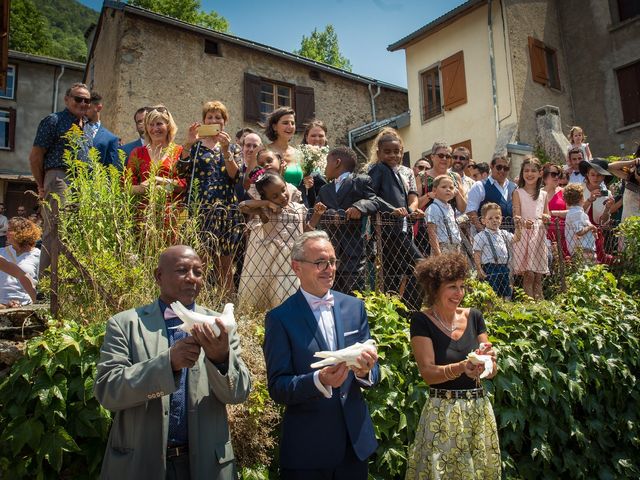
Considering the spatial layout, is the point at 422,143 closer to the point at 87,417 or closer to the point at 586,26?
the point at 586,26

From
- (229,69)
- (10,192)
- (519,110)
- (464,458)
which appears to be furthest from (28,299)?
(10,192)

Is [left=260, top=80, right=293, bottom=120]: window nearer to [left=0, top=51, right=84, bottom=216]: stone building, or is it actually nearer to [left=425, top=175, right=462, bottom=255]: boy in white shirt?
[left=0, top=51, right=84, bottom=216]: stone building

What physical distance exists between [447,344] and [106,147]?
4.15 metres

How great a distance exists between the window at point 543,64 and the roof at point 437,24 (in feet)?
7.03

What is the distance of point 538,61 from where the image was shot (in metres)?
16.6

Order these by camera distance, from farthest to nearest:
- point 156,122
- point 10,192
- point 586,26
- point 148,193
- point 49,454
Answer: point 10,192
point 586,26
point 156,122
point 148,193
point 49,454

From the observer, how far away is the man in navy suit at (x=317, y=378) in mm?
2682

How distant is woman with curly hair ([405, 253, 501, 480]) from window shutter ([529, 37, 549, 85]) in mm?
14941

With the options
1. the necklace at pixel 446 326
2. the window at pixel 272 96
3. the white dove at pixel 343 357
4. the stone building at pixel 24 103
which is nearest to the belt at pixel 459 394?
the necklace at pixel 446 326

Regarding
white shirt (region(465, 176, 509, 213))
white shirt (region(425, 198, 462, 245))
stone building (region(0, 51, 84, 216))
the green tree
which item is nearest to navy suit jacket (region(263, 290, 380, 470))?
white shirt (region(425, 198, 462, 245))

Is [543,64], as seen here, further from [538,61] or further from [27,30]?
[27,30]

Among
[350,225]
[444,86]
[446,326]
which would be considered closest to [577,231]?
[350,225]

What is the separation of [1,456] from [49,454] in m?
0.32

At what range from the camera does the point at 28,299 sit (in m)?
5.67
